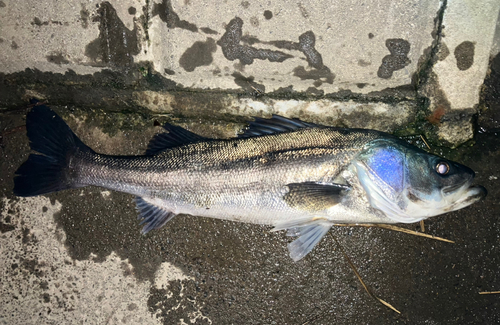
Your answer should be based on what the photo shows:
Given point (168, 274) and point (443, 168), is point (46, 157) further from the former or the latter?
point (443, 168)

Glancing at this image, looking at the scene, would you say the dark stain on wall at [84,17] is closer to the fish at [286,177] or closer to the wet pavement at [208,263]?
the wet pavement at [208,263]

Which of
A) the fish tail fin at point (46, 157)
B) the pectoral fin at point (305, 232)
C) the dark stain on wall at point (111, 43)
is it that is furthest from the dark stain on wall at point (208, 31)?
the pectoral fin at point (305, 232)

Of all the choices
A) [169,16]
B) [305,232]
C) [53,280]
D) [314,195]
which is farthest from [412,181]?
[53,280]

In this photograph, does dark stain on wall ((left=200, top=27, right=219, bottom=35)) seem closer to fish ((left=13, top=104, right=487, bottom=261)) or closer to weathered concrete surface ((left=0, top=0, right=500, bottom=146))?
weathered concrete surface ((left=0, top=0, right=500, bottom=146))

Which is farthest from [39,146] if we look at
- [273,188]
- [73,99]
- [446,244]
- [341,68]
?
[446,244]

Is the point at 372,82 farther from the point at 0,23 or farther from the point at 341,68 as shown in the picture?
the point at 0,23

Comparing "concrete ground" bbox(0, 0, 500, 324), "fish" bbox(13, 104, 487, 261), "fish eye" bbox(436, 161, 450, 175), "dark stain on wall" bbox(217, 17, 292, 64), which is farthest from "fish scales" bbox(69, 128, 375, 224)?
"dark stain on wall" bbox(217, 17, 292, 64)
